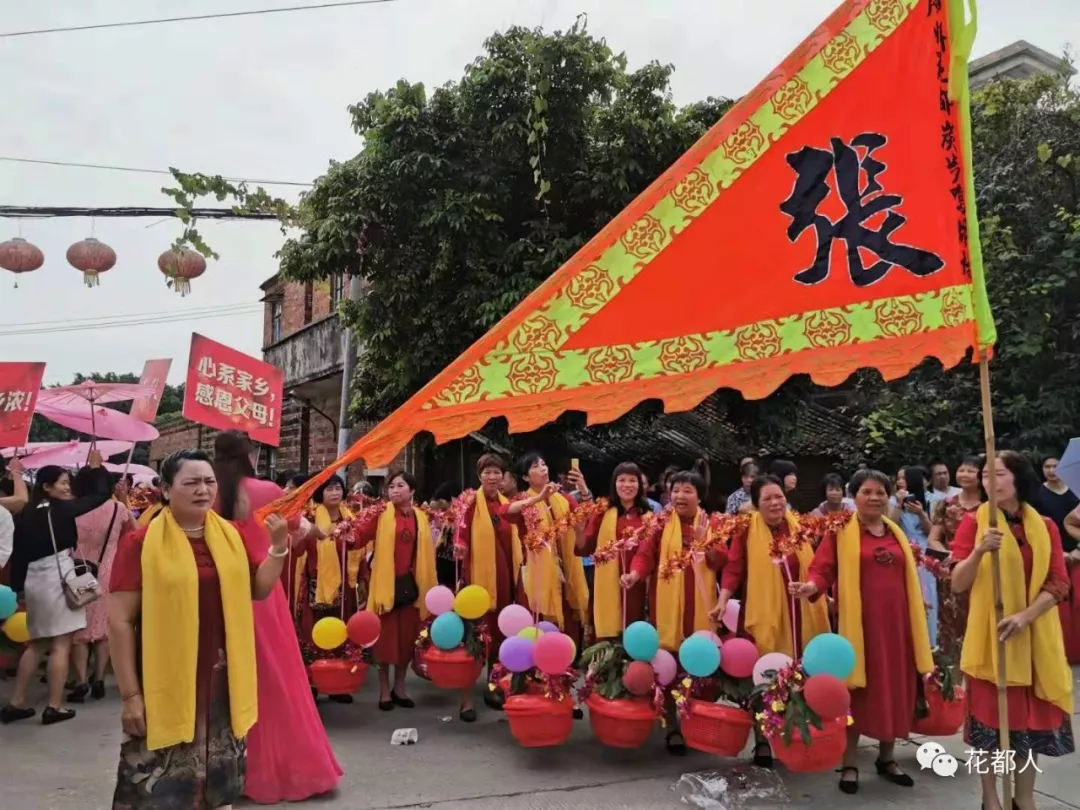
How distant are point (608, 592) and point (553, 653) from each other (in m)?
0.93

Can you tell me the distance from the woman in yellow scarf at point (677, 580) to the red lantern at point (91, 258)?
6104 mm

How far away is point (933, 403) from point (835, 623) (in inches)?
313

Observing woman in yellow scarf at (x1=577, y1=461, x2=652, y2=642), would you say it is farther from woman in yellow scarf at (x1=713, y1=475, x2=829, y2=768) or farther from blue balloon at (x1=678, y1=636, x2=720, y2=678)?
blue balloon at (x1=678, y1=636, x2=720, y2=678)

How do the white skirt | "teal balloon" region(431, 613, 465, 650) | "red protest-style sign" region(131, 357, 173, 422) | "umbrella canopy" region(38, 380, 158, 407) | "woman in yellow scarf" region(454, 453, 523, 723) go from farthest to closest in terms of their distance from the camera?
"umbrella canopy" region(38, 380, 158, 407) < "red protest-style sign" region(131, 357, 173, 422) < "woman in yellow scarf" region(454, 453, 523, 723) < the white skirt < "teal balloon" region(431, 613, 465, 650)

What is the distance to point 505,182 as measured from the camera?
31.9 feet

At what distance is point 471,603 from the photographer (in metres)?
5.19

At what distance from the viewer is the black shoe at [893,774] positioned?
4309 millimetres

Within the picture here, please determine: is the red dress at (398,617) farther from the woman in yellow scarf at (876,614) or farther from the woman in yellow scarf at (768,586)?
the woman in yellow scarf at (876,614)

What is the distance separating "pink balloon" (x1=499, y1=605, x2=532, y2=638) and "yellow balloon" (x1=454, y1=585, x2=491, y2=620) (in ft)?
0.97

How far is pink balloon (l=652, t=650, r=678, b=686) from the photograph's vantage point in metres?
4.51

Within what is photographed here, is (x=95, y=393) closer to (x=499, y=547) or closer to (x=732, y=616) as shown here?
(x=499, y=547)

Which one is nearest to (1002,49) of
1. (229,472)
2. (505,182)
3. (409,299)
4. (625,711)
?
(505,182)

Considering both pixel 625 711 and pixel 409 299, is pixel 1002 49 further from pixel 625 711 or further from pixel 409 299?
pixel 625 711

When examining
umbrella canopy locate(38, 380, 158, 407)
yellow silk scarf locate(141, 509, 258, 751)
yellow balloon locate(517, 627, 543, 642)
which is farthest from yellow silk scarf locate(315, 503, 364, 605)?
yellow silk scarf locate(141, 509, 258, 751)
